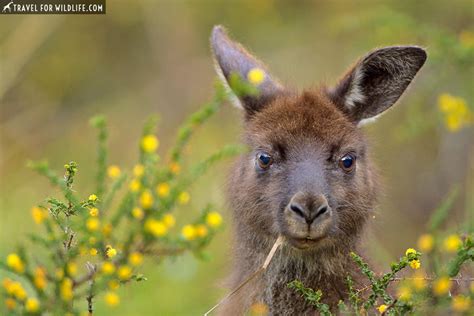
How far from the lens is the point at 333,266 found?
6129 millimetres

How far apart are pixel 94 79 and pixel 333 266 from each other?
27.4 ft

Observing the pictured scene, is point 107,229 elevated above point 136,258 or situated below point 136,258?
above

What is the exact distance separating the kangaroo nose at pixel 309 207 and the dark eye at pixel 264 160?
2.18ft

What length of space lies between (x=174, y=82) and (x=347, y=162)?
7.66 metres

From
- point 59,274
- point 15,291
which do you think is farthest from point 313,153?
point 15,291

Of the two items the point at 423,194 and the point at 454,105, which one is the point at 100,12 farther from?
the point at 454,105

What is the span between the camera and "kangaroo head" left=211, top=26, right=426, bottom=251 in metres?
5.86

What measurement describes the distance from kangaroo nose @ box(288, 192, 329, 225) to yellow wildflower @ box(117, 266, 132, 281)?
1.47 m

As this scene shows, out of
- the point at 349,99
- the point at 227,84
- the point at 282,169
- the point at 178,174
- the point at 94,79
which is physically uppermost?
the point at 94,79

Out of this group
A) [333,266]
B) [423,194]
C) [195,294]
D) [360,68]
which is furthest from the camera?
[423,194]

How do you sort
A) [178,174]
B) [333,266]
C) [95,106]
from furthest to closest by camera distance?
[95,106] → [333,266] → [178,174]

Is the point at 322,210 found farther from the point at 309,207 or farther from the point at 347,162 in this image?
the point at 347,162

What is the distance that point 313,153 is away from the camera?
6156 millimetres

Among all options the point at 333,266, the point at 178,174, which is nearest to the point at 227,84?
the point at 333,266
